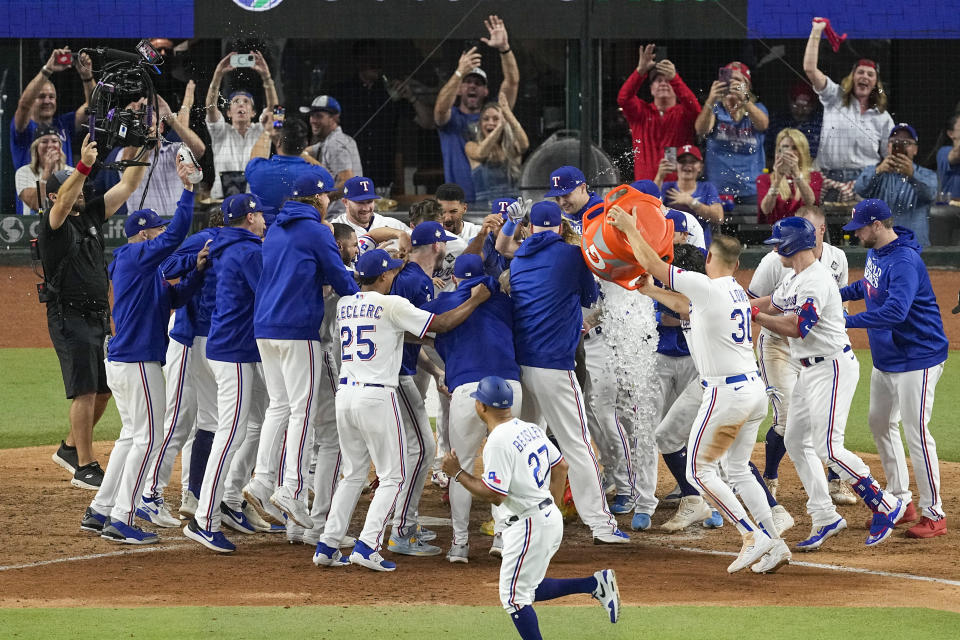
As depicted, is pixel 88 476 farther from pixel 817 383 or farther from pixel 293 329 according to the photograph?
pixel 817 383

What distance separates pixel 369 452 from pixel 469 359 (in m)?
0.73

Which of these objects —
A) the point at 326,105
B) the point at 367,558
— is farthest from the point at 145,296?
the point at 326,105

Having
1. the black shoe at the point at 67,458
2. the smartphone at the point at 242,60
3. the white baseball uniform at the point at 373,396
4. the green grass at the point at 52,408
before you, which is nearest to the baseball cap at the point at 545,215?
the white baseball uniform at the point at 373,396

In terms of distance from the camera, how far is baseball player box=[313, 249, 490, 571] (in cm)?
662

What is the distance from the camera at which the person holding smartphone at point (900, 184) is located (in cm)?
1553

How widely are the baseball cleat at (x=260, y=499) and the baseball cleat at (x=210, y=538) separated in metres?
0.26

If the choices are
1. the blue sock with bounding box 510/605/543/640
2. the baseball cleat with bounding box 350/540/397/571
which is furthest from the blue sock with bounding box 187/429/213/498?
the blue sock with bounding box 510/605/543/640

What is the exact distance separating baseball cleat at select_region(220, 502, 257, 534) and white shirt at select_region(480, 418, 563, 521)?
2.85 meters

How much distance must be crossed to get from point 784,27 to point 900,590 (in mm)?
10654

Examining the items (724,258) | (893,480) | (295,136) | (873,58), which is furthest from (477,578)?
(873,58)

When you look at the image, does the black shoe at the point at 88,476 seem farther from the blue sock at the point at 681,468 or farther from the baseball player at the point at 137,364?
the blue sock at the point at 681,468

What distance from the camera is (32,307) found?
53.0 feet

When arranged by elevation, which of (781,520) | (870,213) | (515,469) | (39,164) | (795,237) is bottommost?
(781,520)

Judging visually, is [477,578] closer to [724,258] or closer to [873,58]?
[724,258]
